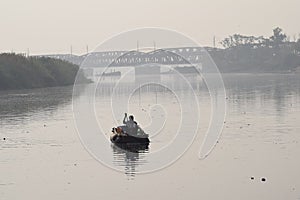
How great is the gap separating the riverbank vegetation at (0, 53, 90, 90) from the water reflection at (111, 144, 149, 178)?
72.7 metres

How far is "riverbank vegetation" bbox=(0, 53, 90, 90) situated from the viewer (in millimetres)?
102656

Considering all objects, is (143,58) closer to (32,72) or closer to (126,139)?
(32,72)

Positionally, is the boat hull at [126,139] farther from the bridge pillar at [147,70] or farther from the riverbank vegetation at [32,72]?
the bridge pillar at [147,70]

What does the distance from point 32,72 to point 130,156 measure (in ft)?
282

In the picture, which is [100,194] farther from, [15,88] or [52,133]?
[15,88]

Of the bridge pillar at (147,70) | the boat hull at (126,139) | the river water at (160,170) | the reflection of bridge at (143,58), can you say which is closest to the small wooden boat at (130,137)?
the boat hull at (126,139)

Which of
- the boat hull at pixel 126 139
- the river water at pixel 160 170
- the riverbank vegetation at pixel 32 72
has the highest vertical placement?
the riverbank vegetation at pixel 32 72

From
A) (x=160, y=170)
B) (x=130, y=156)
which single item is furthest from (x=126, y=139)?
(x=160, y=170)

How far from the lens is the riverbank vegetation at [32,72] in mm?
102656

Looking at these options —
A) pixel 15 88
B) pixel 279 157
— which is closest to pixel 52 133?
pixel 279 157

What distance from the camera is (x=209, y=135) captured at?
114ft

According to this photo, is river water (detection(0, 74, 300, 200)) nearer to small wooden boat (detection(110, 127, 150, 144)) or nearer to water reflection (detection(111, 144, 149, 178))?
water reflection (detection(111, 144, 149, 178))

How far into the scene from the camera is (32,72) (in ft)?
365

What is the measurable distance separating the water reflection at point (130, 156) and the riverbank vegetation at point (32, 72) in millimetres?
72689
